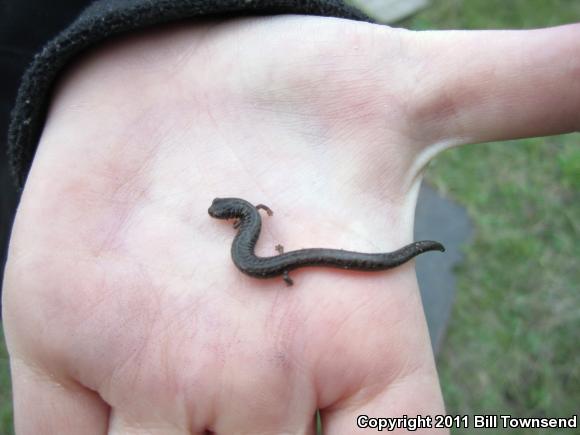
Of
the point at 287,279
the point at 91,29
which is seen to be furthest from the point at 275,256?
the point at 91,29

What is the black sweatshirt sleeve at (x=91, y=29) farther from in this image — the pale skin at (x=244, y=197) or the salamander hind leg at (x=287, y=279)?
the salamander hind leg at (x=287, y=279)

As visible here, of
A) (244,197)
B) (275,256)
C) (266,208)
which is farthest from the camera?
(244,197)

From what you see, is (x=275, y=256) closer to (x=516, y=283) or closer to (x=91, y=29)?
(x=91, y=29)

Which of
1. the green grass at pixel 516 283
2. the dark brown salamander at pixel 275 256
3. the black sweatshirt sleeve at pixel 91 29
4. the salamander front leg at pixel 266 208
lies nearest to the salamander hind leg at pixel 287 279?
the dark brown salamander at pixel 275 256

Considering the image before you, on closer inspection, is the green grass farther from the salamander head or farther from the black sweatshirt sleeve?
the black sweatshirt sleeve

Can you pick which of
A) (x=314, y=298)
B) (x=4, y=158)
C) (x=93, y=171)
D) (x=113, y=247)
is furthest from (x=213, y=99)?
(x=4, y=158)

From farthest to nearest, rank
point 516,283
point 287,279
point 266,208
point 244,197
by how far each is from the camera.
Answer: point 516,283
point 244,197
point 266,208
point 287,279

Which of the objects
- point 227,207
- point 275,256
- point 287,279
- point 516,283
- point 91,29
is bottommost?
point 287,279
